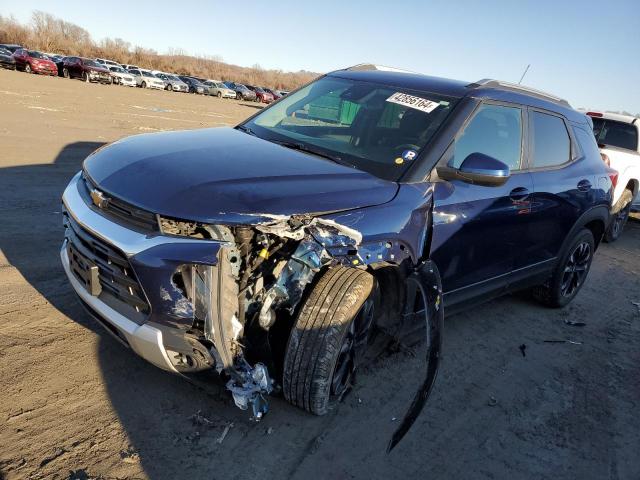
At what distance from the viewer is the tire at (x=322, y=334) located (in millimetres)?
2658

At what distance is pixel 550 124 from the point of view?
175 inches

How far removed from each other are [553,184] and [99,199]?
11.6 feet

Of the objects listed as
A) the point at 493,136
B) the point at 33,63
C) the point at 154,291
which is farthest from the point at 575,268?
the point at 33,63

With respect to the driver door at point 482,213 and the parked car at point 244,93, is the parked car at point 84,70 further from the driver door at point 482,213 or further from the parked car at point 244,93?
the driver door at point 482,213

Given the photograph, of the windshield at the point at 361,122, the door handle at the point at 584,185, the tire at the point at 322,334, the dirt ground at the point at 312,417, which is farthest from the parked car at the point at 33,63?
the tire at the point at 322,334

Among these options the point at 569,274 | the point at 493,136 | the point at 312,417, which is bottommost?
the point at 312,417

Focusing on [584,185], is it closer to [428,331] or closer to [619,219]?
[428,331]

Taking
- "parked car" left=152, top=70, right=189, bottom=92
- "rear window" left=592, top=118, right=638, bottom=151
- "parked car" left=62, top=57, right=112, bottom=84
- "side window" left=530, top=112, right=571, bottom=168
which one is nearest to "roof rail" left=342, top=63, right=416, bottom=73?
"side window" left=530, top=112, right=571, bottom=168

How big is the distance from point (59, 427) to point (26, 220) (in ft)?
11.1

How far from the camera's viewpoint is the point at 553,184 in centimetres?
431

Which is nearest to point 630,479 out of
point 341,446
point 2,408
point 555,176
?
point 341,446

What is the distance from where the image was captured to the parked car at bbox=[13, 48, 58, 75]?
34875 millimetres

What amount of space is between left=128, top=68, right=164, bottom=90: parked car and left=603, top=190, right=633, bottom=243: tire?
130 feet

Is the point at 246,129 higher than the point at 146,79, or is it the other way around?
the point at 246,129
